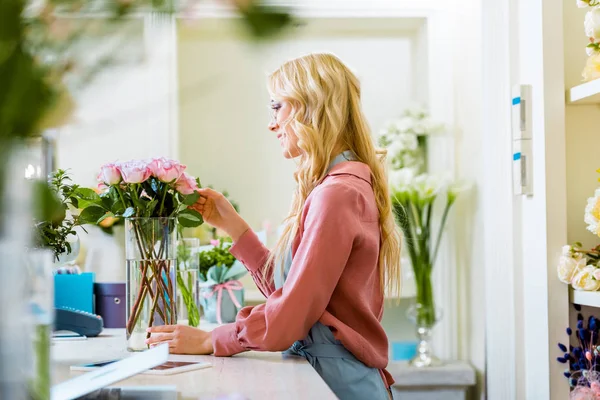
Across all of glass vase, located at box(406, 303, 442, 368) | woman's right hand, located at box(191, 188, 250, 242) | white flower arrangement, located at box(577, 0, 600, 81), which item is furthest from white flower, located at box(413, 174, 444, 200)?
woman's right hand, located at box(191, 188, 250, 242)

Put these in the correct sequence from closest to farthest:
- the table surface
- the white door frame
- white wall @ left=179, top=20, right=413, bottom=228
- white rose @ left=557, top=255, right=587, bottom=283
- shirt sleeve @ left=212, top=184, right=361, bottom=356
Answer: the table surface → shirt sleeve @ left=212, top=184, right=361, bottom=356 → white rose @ left=557, top=255, right=587, bottom=283 → the white door frame → white wall @ left=179, top=20, right=413, bottom=228

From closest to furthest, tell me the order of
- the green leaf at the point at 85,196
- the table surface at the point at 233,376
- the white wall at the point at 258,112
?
the table surface at the point at 233,376, the green leaf at the point at 85,196, the white wall at the point at 258,112

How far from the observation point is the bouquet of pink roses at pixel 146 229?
1412mm

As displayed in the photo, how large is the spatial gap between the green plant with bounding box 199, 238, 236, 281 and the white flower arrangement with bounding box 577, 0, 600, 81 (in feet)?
3.60

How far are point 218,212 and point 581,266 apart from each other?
0.86 meters

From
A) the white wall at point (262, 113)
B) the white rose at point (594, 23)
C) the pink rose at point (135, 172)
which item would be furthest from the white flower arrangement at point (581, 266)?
the white wall at point (262, 113)

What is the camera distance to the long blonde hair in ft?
4.91

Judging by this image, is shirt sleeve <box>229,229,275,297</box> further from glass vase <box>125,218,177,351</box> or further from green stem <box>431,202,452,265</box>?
green stem <box>431,202,452,265</box>

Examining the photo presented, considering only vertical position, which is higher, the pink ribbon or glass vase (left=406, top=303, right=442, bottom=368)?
the pink ribbon

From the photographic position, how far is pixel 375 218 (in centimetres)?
143

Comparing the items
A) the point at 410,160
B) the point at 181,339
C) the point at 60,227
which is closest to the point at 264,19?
the point at 181,339

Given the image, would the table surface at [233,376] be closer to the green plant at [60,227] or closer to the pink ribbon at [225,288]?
the green plant at [60,227]

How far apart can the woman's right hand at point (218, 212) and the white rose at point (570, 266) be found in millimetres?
762

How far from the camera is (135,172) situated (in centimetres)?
139
